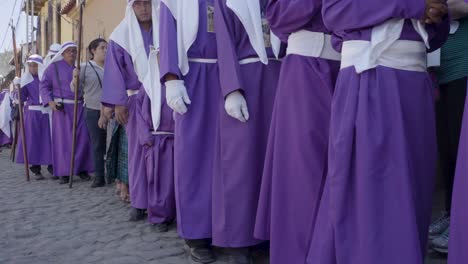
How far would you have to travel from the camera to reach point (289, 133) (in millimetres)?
2734

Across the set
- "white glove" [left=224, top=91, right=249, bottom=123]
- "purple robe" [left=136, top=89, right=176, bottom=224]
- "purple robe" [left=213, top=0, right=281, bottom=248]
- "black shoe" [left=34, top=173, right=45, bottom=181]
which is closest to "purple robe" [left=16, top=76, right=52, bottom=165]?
"black shoe" [left=34, top=173, right=45, bottom=181]

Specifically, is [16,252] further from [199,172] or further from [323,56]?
[323,56]

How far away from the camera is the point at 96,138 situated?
6969mm

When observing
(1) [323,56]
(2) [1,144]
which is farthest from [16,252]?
(2) [1,144]

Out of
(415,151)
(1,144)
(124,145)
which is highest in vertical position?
(415,151)

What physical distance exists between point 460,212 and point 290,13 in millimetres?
1210

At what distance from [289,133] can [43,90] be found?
557 centimetres

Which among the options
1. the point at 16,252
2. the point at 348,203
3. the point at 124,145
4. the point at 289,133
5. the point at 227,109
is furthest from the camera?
the point at 124,145

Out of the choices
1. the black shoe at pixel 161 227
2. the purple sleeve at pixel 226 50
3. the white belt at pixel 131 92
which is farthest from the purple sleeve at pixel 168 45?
the white belt at pixel 131 92

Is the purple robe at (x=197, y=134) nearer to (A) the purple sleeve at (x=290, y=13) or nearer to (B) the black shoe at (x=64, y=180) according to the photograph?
(A) the purple sleeve at (x=290, y=13)

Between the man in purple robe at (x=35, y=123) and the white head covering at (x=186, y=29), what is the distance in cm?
550

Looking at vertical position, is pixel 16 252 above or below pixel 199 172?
below

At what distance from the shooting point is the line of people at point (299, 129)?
7.34 ft

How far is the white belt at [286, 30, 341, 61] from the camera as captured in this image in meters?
2.79
